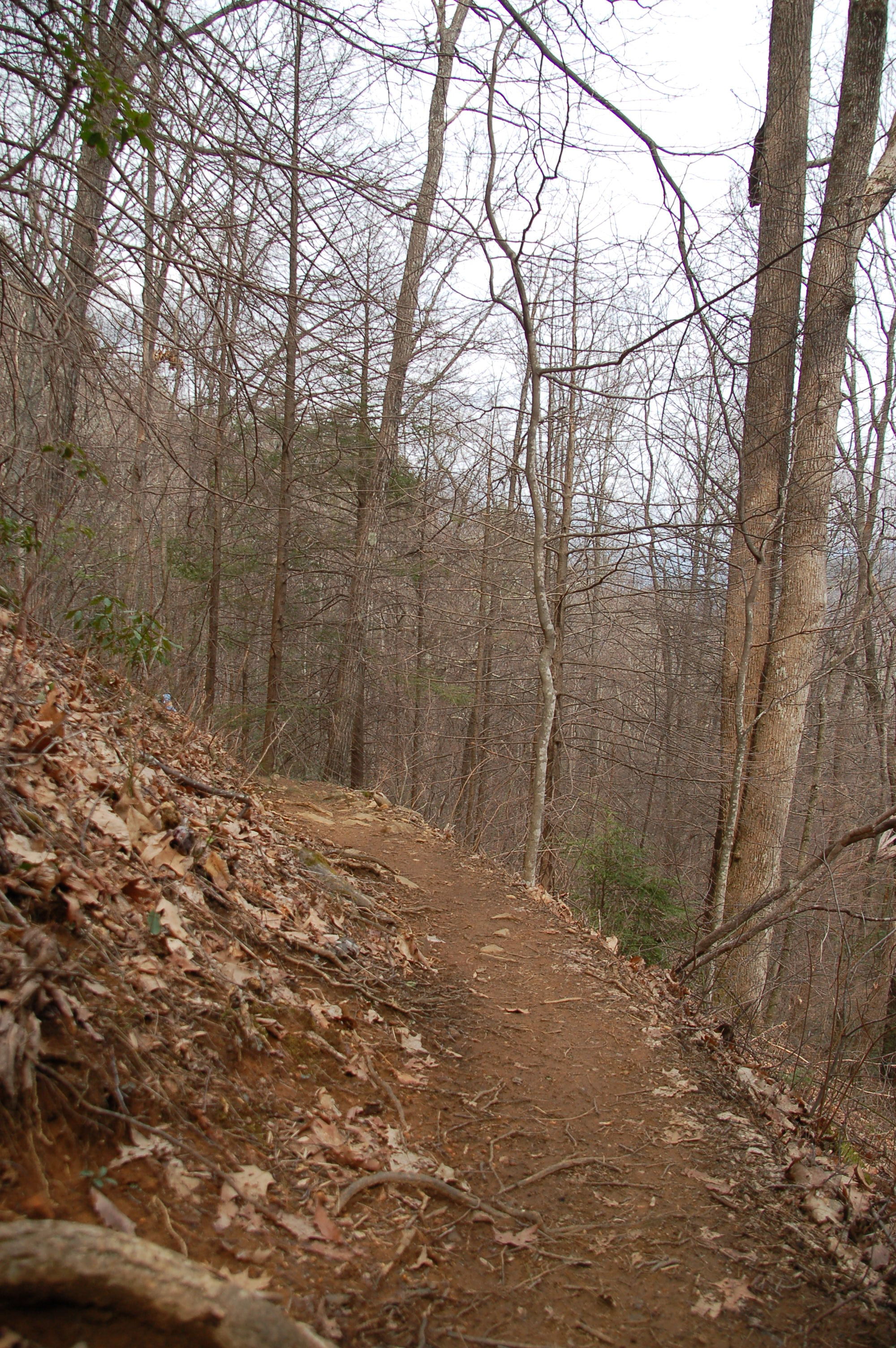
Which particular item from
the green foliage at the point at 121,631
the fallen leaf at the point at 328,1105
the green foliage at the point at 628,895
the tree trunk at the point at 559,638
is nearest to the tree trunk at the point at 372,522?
the tree trunk at the point at 559,638

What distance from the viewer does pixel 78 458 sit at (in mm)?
5301

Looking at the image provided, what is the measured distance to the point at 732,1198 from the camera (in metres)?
2.60

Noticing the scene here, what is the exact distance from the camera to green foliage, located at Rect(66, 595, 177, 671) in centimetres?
610

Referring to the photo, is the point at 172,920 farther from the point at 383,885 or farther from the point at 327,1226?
the point at 383,885

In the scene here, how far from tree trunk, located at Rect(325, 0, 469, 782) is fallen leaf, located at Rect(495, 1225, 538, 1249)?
9418mm

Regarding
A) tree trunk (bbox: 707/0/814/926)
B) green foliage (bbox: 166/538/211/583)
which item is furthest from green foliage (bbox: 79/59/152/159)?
green foliage (bbox: 166/538/211/583)

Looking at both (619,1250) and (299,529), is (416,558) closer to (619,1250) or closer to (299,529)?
(299,529)

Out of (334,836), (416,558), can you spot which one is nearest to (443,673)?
(416,558)

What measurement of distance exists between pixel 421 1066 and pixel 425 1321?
4.34 feet

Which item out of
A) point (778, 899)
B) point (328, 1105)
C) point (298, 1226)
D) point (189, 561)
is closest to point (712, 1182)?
point (328, 1105)

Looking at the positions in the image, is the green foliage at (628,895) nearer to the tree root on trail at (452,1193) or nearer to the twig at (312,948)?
the twig at (312,948)

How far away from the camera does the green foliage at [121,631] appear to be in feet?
20.0

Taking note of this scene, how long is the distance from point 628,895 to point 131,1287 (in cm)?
840

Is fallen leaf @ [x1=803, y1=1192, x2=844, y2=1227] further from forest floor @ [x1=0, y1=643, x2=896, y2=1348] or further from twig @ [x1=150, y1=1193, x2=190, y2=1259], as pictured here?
twig @ [x1=150, y1=1193, x2=190, y2=1259]
